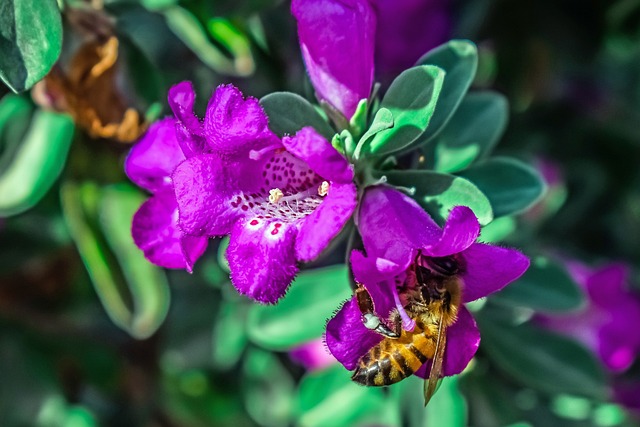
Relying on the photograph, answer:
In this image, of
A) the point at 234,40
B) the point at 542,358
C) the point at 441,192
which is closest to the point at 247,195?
the point at 441,192

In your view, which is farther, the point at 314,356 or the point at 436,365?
the point at 314,356

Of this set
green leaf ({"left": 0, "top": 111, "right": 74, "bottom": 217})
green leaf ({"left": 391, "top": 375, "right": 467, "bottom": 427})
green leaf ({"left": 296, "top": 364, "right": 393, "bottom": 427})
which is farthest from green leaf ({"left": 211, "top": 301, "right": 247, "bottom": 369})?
green leaf ({"left": 0, "top": 111, "right": 74, "bottom": 217})

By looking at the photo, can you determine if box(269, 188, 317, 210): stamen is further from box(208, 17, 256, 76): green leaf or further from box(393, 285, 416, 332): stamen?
box(208, 17, 256, 76): green leaf

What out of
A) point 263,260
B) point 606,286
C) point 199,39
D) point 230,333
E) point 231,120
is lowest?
point 230,333

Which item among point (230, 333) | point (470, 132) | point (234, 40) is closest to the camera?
point (470, 132)

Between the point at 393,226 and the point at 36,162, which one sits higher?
the point at 393,226

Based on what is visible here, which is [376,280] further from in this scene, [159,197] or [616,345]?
[616,345]

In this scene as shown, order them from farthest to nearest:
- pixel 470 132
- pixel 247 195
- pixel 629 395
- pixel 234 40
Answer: pixel 629 395, pixel 234 40, pixel 470 132, pixel 247 195

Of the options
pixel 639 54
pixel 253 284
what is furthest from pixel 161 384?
pixel 639 54
